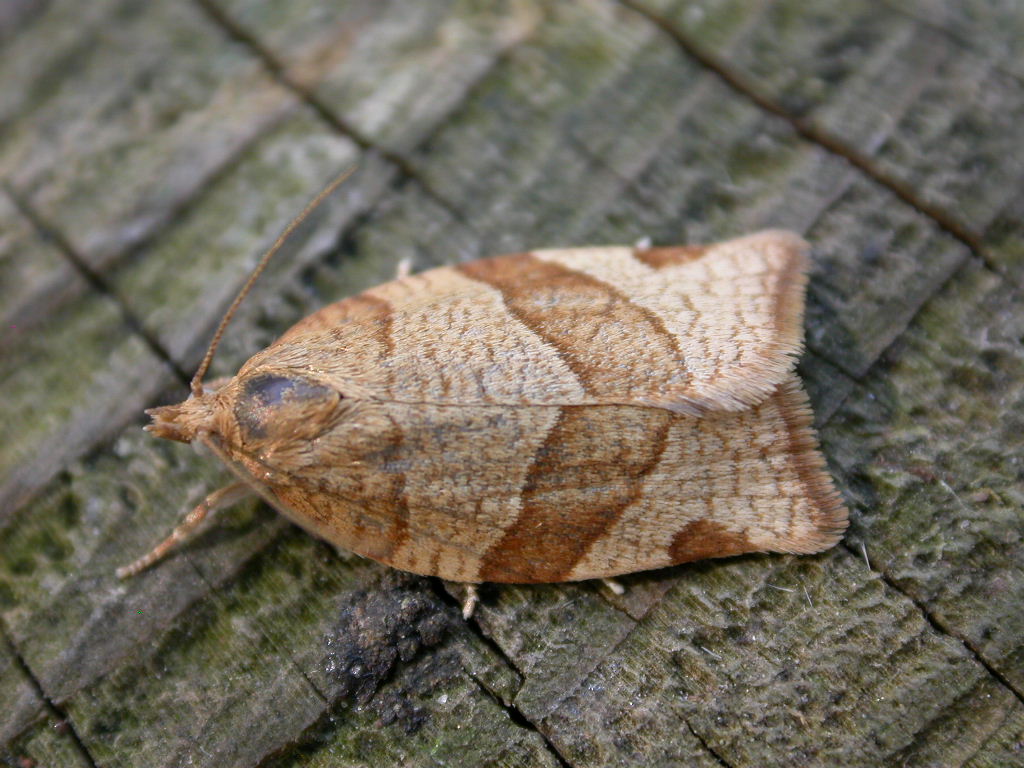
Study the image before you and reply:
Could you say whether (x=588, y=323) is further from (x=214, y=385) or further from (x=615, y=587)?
(x=214, y=385)

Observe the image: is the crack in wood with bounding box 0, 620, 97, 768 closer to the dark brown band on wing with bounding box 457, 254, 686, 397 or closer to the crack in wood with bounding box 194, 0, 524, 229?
the dark brown band on wing with bounding box 457, 254, 686, 397

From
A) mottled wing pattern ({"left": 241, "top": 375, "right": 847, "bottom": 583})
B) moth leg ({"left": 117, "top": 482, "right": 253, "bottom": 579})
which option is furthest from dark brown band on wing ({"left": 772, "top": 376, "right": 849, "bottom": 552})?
moth leg ({"left": 117, "top": 482, "right": 253, "bottom": 579})

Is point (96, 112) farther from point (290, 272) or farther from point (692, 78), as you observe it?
point (692, 78)

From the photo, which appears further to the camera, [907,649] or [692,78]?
[692,78]

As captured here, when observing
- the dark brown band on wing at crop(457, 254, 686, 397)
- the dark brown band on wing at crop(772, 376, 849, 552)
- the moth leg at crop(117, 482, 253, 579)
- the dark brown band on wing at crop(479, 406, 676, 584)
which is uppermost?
the moth leg at crop(117, 482, 253, 579)

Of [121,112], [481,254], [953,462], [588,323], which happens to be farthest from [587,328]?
[121,112]

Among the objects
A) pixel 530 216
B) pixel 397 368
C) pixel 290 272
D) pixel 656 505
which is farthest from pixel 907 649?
pixel 290 272
